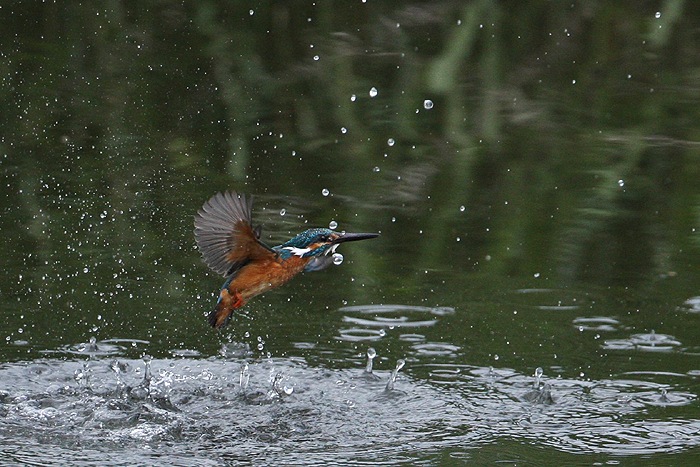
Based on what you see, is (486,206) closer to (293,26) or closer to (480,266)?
(480,266)

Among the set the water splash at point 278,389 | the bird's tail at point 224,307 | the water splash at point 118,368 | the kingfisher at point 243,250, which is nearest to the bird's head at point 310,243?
the kingfisher at point 243,250

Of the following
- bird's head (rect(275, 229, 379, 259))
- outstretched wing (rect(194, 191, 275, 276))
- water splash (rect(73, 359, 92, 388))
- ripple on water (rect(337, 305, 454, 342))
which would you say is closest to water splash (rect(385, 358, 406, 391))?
ripple on water (rect(337, 305, 454, 342))

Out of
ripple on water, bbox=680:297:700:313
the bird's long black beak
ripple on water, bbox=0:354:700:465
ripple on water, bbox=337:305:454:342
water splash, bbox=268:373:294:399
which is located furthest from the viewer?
ripple on water, bbox=680:297:700:313

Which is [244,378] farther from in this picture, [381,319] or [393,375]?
[381,319]

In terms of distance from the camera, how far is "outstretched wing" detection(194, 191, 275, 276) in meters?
3.74

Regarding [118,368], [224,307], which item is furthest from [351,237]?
[118,368]

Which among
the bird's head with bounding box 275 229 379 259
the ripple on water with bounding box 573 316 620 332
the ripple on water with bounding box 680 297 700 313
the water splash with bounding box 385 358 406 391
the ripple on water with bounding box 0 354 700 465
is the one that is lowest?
the ripple on water with bounding box 0 354 700 465

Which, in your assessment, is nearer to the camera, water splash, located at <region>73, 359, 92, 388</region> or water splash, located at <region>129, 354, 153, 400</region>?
water splash, located at <region>129, 354, 153, 400</region>

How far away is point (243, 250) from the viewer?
3.87 metres

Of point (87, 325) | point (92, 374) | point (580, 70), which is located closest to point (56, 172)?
point (87, 325)

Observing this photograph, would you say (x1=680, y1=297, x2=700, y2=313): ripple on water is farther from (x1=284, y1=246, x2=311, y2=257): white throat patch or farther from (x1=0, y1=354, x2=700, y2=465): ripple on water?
(x1=284, y1=246, x2=311, y2=257): white throat patch

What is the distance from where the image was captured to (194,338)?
15.3ft

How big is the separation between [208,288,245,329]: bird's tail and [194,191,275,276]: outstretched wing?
84mm

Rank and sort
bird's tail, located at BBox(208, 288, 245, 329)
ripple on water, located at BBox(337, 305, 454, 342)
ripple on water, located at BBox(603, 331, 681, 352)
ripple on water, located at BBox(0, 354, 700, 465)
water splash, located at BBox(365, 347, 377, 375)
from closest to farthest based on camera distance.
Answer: ripple on water, located at BBox(0, 354, 700, 465) < bird's tail, located at BBox(208, 288, 245, 329) < water splash, located at BBox(365, 347, 377, 375) < ripple on water, located at BBox(603, 331, 681, 352) < ripple on water, located at BBox(337, 305, 454, 342)
